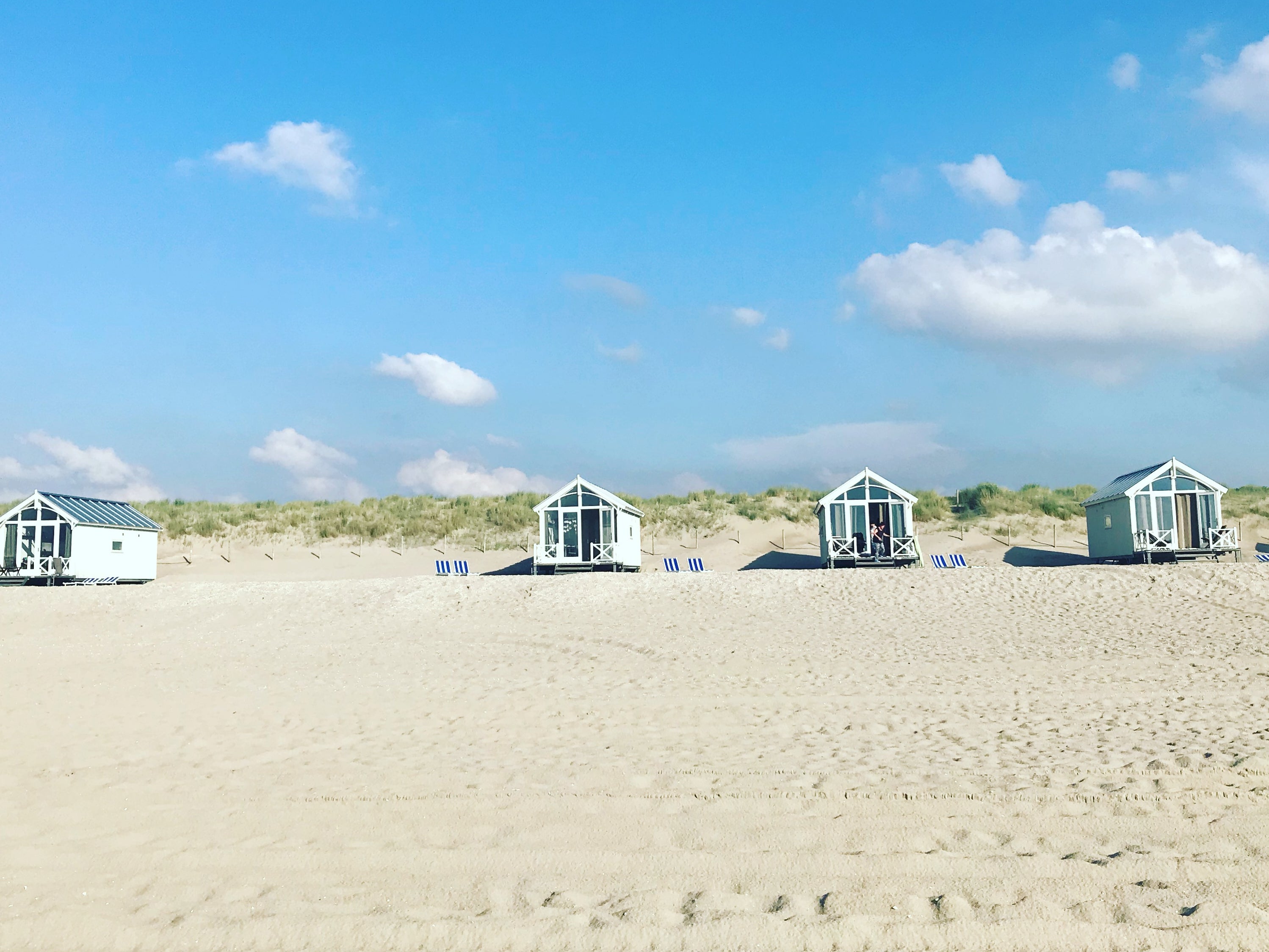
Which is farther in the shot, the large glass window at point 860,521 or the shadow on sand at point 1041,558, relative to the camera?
the shadow on sand at point 1041,558

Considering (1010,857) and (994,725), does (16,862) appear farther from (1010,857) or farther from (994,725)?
(994,725)

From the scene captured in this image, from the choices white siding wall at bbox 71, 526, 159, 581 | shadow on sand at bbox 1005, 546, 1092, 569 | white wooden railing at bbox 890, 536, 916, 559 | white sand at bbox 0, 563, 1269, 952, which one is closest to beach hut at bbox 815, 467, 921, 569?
white wooden railing at bbox 890, 536, 916, 559

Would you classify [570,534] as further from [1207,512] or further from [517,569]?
[1207,512]

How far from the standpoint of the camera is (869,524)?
26812 mm

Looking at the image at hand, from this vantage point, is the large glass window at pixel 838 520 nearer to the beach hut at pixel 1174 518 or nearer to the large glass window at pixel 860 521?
the large glass window at pixel 860 521

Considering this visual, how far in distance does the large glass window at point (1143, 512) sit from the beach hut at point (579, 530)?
1447cm

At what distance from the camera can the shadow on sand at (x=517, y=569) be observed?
30.0 meters

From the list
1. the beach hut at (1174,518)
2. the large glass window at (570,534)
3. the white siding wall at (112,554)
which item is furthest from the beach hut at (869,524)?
the white siding wall at (112,554)

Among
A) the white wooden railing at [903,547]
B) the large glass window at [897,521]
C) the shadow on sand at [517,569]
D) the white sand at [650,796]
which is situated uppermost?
the large glass window at [897,521]

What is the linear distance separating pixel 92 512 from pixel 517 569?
1300 cm

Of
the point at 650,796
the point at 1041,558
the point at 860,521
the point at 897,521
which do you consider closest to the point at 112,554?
the point at 860,521

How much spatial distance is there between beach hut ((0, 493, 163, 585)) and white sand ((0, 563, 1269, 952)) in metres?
12.0

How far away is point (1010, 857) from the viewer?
5004 mm

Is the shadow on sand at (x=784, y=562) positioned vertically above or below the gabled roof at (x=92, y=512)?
below
